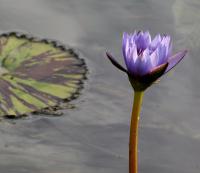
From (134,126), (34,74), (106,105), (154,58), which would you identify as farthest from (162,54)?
(34,74)

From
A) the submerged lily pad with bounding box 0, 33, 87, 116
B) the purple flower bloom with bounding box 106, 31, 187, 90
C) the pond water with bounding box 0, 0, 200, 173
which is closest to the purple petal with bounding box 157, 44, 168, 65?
the purple flower bloom with bounding box 106, 31, 187, 90

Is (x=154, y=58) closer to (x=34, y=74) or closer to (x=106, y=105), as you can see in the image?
(x=106, y=105)

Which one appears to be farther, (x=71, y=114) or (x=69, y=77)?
(x=69, y=77)

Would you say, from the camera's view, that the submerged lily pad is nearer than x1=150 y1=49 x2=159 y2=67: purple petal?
No

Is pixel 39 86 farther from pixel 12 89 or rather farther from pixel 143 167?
pixel 143 167

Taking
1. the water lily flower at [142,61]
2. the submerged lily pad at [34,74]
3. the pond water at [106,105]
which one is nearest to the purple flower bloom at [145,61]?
the water lily flower at [142,61]

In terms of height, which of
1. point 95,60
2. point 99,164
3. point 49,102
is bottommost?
point 99,164

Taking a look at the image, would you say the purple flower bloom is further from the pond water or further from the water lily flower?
the pond water

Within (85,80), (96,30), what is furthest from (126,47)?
(96,30)
